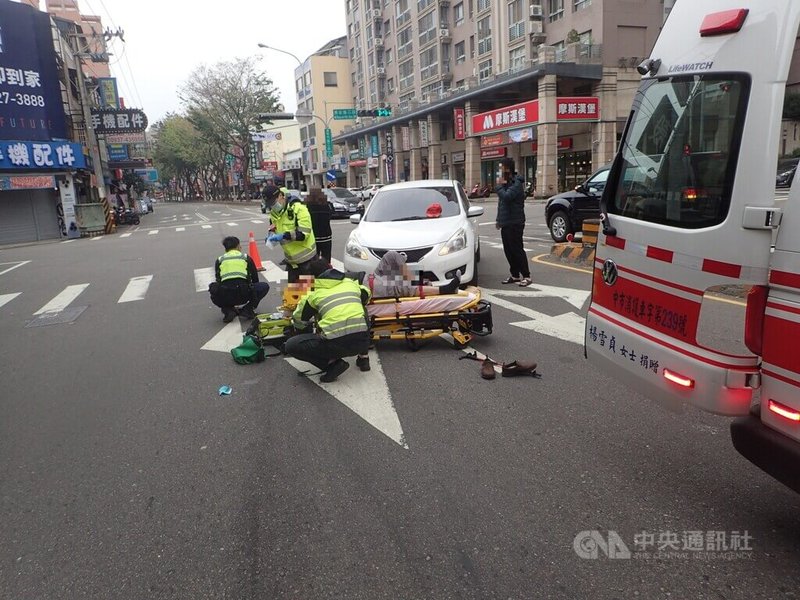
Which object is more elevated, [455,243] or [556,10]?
[556,10]

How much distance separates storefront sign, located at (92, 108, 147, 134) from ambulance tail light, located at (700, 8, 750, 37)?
34600 mm

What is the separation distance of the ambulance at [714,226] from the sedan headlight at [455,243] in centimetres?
438

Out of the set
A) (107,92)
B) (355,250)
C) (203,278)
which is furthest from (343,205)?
(107,92)

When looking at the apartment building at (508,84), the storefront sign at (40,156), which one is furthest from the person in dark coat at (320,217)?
the apartment building at (508,84)

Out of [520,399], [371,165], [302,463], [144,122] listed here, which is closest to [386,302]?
[520,399]

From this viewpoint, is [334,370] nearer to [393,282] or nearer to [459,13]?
[393,282]

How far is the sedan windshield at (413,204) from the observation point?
28.9ft

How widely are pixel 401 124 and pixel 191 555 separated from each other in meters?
49.5

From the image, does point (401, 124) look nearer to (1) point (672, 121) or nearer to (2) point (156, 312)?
(2) point (156, 312)

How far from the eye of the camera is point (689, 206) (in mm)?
2723

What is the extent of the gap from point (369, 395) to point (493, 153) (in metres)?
36.1

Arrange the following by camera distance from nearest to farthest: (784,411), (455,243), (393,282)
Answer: (784,411)
(393,282)
(455,243)

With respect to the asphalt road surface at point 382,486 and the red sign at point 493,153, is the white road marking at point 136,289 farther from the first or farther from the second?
the red sign at point 493,153

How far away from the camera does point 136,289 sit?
11109 mm
